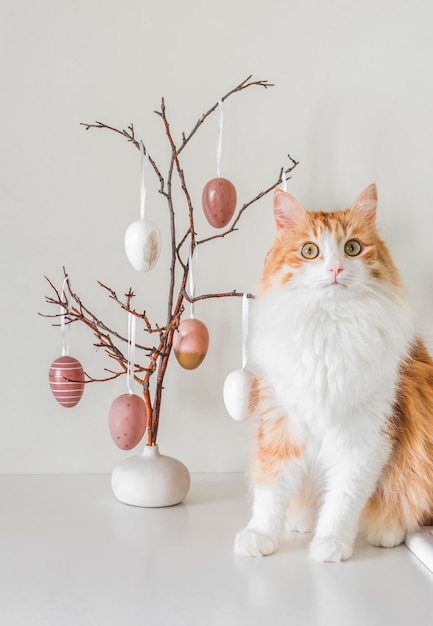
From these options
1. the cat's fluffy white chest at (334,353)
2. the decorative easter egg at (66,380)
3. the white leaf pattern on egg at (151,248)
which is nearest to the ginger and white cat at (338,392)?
the cat's fluffy white chest at (334,353)

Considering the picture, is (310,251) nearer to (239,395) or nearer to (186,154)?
(239,395)

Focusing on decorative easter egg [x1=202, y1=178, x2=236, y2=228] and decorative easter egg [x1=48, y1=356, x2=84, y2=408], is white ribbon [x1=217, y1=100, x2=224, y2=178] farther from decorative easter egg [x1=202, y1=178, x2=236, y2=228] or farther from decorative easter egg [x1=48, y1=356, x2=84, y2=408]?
decorative easter egg [x1=48, y1=356, x2=84, y2=408]

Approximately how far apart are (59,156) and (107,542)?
0.81 meters

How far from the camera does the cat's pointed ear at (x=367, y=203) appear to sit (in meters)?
1.18

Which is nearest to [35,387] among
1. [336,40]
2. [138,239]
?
[138,239]

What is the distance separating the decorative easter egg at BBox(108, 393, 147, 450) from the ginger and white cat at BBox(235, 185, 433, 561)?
23 centimetres

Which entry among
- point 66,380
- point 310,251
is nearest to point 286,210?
point 310,251

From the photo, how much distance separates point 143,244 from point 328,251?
0.34 metres

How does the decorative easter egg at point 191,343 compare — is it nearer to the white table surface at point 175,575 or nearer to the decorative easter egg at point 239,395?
the decorative easter egg at point 239,395

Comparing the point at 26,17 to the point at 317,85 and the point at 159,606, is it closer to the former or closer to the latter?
the point at 317,85

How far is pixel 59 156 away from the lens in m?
1.52

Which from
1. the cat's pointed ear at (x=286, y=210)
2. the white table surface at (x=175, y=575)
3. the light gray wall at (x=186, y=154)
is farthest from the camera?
the light gray wall at (x=186, y=154)

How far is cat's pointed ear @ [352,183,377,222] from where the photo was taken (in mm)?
1176

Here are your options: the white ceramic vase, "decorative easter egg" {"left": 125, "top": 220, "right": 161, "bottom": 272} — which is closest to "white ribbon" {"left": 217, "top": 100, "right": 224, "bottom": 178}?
"decorative easter egg" {"left": 125, "top": 220, "right": 161, "bottom": 272}
